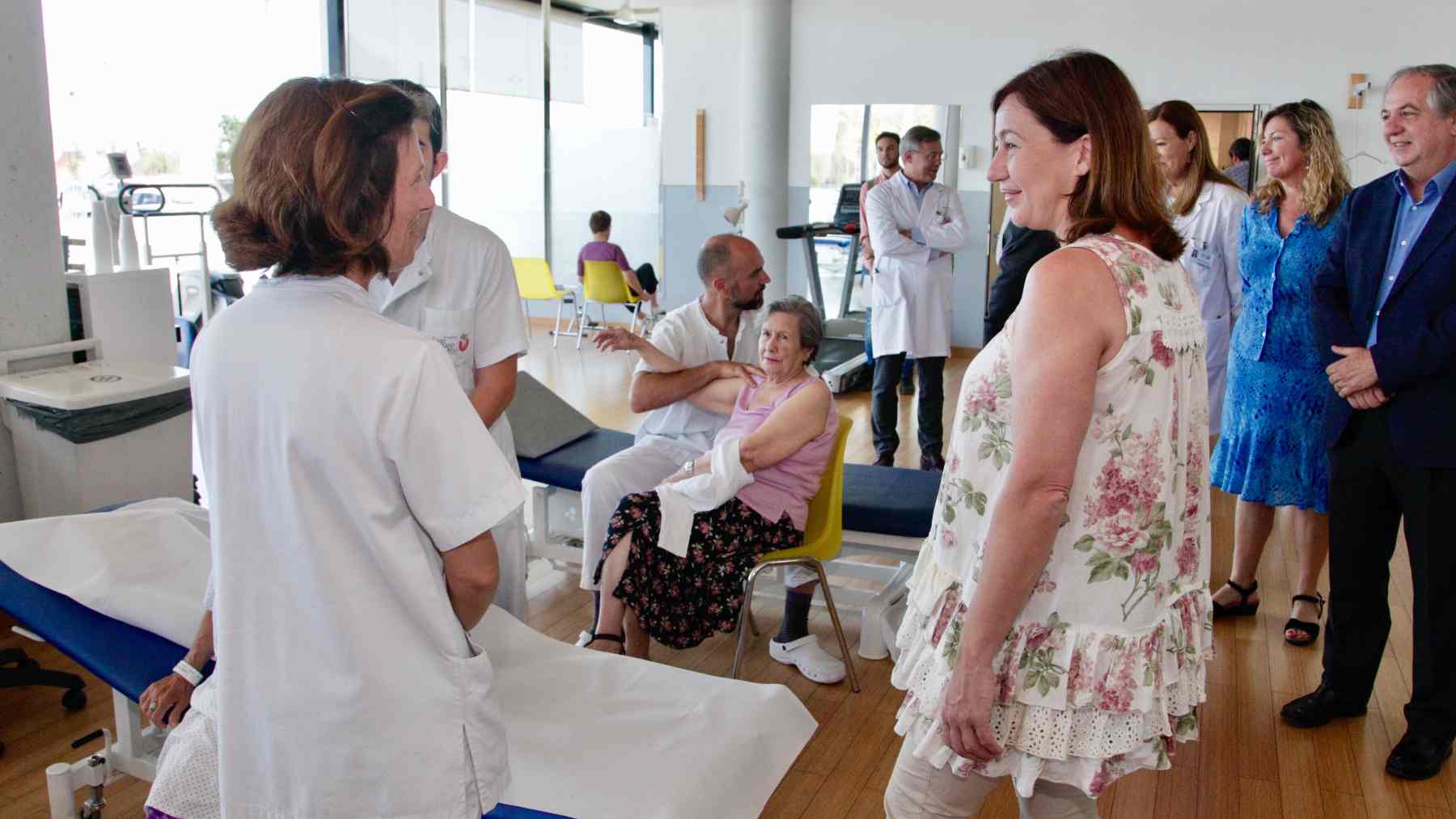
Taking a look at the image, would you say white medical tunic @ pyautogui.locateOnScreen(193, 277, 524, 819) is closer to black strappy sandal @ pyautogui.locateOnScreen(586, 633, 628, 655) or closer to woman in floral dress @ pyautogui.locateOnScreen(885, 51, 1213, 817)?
woman in floral dress @ pyautogui.locateOnScreen(885, 51, 1213, 817)

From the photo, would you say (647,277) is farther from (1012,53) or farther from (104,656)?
(104,656)

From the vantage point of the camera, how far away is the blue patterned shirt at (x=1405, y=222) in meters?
2.32

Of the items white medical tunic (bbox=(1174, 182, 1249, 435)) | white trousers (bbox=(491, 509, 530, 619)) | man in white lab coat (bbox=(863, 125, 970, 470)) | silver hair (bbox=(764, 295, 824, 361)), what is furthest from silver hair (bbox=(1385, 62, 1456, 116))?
man in white lab coat (bbox=(863, 125, 970, 470))

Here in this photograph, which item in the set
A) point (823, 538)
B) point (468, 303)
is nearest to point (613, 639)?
point (823, 538)

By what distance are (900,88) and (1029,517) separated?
8.01 metres

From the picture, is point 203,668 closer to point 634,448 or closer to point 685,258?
point 634,448

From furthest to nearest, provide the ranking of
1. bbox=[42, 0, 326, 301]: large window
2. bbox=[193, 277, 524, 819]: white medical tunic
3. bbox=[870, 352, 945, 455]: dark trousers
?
bbox=[42, 0, 326, 301]: large window < bbox=[870, 352, 945, 455]: dark trousers < bbox=[193, 277, 524, 819]: white medical tunic

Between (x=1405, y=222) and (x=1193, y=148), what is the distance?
131cm

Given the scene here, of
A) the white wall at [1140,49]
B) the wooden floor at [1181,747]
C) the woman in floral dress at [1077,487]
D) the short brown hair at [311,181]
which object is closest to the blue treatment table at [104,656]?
the wooden floor at [1181,747]

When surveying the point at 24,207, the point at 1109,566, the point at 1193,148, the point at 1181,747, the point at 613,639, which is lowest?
the point at 1181,747

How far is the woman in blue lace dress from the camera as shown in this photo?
9.73 ft

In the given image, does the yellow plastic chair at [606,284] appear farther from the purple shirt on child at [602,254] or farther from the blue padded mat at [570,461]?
the blue padded mat at [570,461]

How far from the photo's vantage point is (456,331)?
7.70 ft

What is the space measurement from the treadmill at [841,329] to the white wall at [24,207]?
4152 mm
